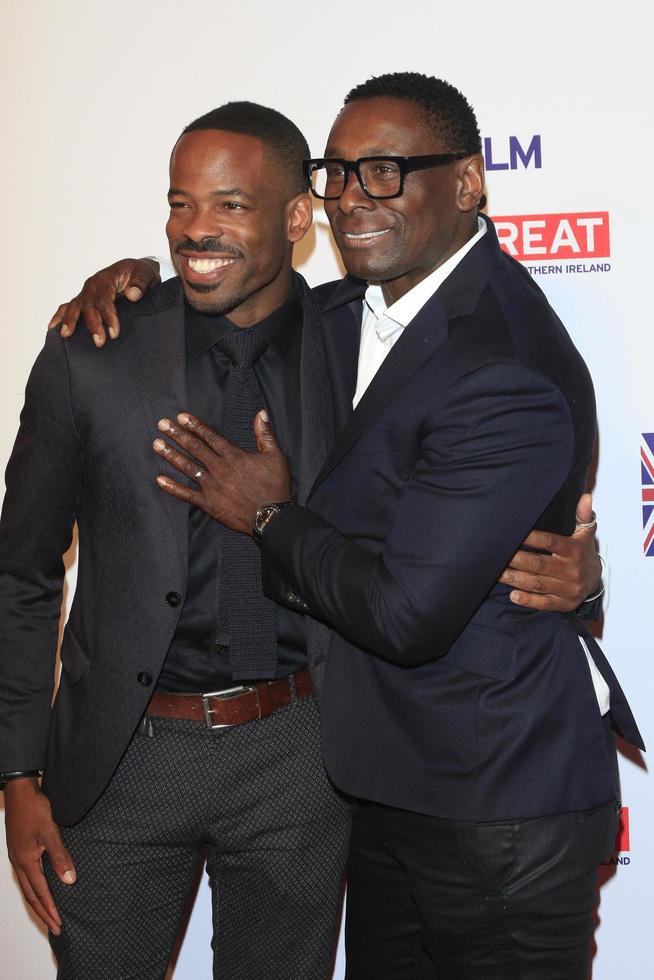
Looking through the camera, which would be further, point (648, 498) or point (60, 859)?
point (648, 498)

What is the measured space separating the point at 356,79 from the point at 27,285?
986 mm

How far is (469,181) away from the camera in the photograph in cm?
198

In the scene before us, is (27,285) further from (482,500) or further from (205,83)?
(482,500)

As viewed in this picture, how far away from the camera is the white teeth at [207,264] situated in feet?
6.75

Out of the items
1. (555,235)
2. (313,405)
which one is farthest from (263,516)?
(555,235)

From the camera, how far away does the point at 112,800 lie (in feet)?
6.79

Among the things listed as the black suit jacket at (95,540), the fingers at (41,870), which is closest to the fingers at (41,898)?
the fingers at (41,870)

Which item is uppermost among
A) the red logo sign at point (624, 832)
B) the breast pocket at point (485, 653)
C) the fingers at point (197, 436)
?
the fingers at point (197, 436)

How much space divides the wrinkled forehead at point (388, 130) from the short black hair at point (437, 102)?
0.01m

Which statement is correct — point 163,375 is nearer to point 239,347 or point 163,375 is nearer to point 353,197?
point 239,347

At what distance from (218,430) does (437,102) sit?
706mm

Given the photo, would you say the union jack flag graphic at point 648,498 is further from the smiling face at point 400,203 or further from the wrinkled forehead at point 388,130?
the wrinkled forehead at point 388,130

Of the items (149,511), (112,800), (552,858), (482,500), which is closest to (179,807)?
(112,800)

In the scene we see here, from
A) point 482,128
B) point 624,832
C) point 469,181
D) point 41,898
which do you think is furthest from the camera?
point 624,832
